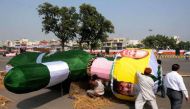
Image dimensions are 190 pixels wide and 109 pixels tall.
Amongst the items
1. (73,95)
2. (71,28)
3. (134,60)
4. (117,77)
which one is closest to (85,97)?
(73,95)

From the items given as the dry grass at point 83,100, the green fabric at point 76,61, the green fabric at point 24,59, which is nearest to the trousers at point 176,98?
the dry grass at point 83,100

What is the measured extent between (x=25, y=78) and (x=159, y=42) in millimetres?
102038

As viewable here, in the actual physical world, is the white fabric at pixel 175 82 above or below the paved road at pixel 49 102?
above

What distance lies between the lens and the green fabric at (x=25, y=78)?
8273mm

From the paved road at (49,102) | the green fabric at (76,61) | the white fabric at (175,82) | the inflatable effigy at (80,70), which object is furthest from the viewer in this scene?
the green fabric at (76,61)

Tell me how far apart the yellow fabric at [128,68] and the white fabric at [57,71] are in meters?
1.71

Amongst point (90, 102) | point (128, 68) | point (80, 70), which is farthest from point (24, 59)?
point (128, 68)

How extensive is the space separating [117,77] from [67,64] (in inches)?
77.6

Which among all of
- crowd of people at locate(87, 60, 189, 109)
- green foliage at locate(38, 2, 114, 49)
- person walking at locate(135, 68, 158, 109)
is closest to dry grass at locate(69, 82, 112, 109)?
crowd of people at locate(87, 60, 189, 109)

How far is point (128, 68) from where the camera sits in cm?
976

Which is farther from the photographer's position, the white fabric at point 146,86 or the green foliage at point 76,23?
the green foliage at point 76,23

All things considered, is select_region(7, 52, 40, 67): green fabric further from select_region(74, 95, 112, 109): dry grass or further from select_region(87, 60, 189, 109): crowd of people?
select_region(87, 60, 189, 109): crowd of people

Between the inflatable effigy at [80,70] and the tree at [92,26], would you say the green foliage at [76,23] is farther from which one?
the inflatable effigy at [80,70]

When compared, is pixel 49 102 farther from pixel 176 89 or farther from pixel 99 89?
pixel 176 89
